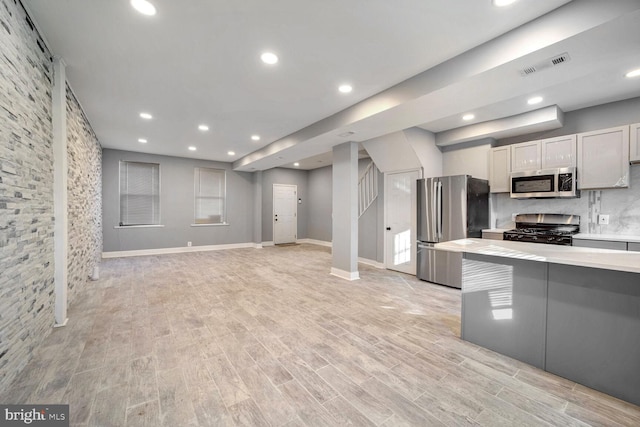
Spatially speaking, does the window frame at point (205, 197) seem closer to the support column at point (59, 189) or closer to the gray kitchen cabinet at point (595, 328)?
the support column at point (59, 189)

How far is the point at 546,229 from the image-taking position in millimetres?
3904

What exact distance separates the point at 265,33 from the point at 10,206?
2358 mm

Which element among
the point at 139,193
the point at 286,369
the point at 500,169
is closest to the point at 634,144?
the point at 500,169

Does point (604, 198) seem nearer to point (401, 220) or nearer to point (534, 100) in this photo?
point (534, 100)

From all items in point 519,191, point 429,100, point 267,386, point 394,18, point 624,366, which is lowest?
point 267,386

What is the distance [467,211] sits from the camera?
418 cm

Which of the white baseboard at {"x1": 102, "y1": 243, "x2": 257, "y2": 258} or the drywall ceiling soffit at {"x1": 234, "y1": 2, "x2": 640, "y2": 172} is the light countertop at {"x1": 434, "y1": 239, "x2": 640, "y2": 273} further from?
the white baseboard at {"x1": 102, "y1": 243, "x2": 257, "y2": 258}

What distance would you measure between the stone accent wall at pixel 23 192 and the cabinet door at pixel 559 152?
600 cm

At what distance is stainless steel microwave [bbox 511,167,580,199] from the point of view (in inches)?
141

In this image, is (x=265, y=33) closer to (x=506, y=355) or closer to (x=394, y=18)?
(x=394, y=18)

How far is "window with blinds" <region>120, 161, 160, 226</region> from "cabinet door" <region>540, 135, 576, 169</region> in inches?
338

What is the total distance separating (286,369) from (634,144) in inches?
188

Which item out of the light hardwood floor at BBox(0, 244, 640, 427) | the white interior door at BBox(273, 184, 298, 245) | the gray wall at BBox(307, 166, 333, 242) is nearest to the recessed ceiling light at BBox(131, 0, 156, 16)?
the light hardwood floor at BBox(0, 244, 640, 427)

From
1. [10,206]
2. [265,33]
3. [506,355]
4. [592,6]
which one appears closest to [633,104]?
[592,6]
